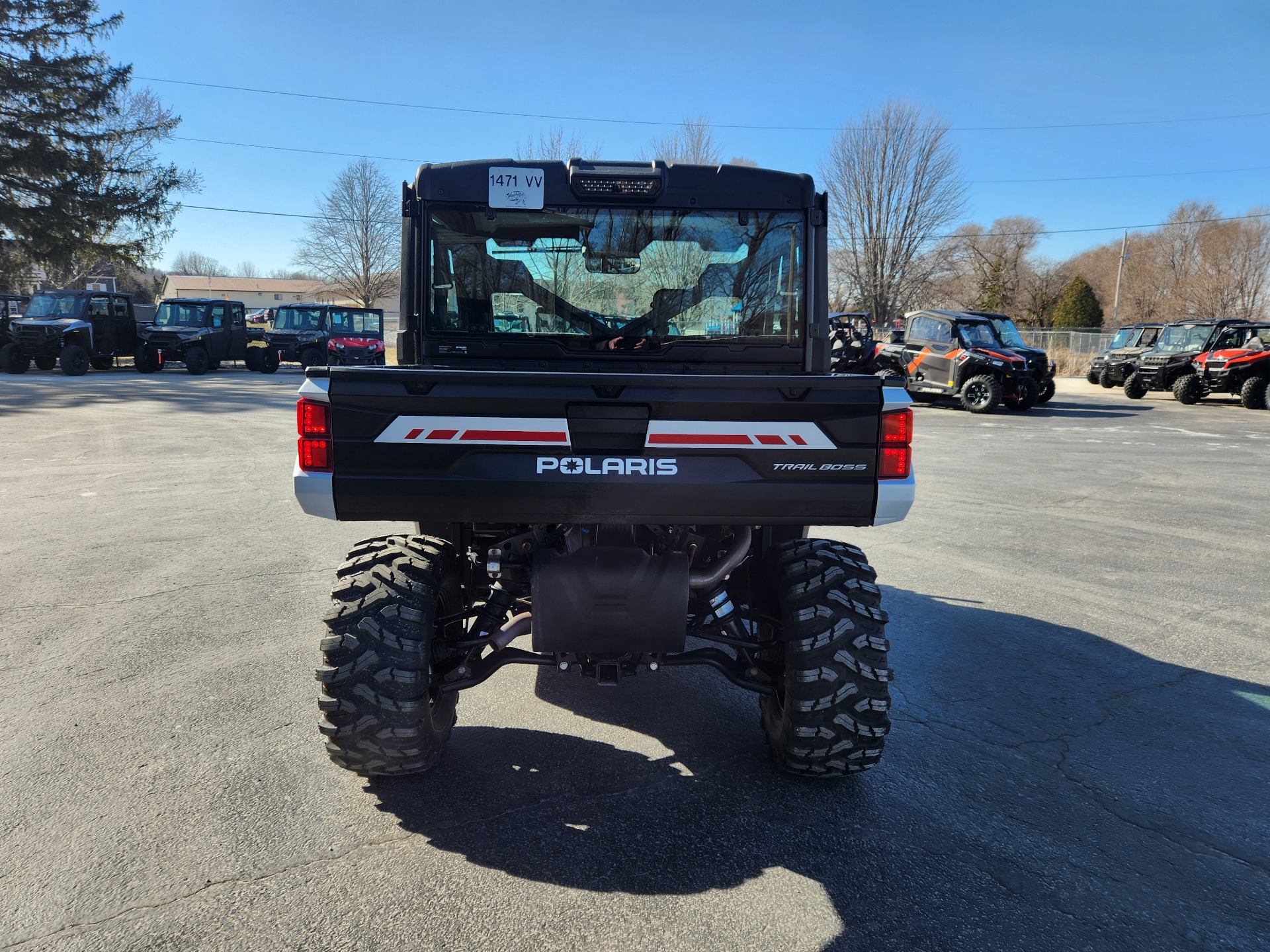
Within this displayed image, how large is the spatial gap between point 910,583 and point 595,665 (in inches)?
141

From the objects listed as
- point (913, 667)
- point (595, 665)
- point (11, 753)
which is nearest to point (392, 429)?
point (595, 665)

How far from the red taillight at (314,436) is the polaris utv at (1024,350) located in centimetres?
1855

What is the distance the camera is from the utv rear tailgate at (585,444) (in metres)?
2.70

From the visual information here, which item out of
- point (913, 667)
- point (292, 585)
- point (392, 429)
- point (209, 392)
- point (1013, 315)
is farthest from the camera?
point (1013, 315)

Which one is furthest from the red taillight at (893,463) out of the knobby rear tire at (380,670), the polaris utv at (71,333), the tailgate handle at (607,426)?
the polaris utv at (71,333)

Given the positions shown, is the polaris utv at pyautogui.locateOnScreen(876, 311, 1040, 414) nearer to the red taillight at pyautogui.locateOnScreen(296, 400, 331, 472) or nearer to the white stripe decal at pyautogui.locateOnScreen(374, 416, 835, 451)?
the white stripe decal at pyautogui.locateOnScreen(374, 416, 835, 451)

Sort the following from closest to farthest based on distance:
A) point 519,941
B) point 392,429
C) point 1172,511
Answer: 1. point 519,941
2. point 392,429
3. point 1172,511

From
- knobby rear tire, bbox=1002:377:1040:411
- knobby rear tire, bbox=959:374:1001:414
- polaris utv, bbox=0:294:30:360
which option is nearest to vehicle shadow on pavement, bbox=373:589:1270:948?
knobby rear tire, bbox=959:374:1001:414

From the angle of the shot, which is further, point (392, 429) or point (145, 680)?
point (145, 680)

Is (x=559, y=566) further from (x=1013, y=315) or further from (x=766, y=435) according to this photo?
(x=1013, y=315)

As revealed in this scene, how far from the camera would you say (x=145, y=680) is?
404 cm

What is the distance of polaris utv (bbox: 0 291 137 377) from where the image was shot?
73.3 ft

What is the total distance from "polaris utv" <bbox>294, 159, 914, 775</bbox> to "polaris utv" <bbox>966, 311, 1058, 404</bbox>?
17.0m

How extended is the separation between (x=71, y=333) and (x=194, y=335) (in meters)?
3.12
